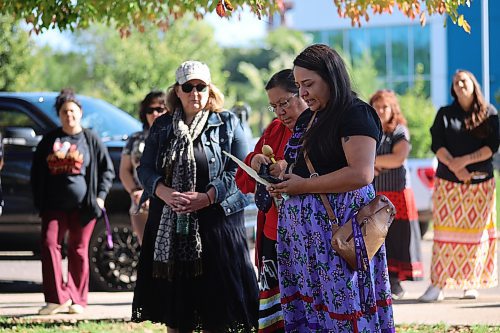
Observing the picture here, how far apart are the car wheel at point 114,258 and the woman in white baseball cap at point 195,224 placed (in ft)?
12.6

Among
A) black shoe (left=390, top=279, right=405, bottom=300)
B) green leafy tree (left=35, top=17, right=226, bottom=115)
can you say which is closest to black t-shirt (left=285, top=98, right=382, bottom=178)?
black shoe (left=390, top=279, right=405, bottom=300)

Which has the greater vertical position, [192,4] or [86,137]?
[192,4]

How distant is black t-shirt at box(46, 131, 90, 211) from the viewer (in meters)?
9.74

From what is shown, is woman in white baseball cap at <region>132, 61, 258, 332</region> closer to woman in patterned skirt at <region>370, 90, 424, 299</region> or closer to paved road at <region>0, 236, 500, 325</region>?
paved road at <region>0, 236, 500, 325</region>

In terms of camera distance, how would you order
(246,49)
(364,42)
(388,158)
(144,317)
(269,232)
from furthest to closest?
(246,49)
(364,42)
(388,158)
(144,317)
(269,232)

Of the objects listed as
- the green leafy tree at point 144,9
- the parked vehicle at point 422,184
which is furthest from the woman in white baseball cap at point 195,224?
the parked vehicle at point 422,184

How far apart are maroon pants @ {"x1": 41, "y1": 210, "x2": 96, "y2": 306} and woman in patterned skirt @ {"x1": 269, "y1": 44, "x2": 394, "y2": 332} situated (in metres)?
4.53

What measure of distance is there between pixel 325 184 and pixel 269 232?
49.9 inches

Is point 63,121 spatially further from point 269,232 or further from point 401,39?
A: point 401,39

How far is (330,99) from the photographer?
5469 millimetres

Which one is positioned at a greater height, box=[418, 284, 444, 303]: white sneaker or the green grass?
the green grass

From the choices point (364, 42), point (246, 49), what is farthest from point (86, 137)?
point (246, 49)

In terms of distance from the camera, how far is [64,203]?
974 cm

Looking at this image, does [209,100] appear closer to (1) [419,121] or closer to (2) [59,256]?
(2) [59,256]
